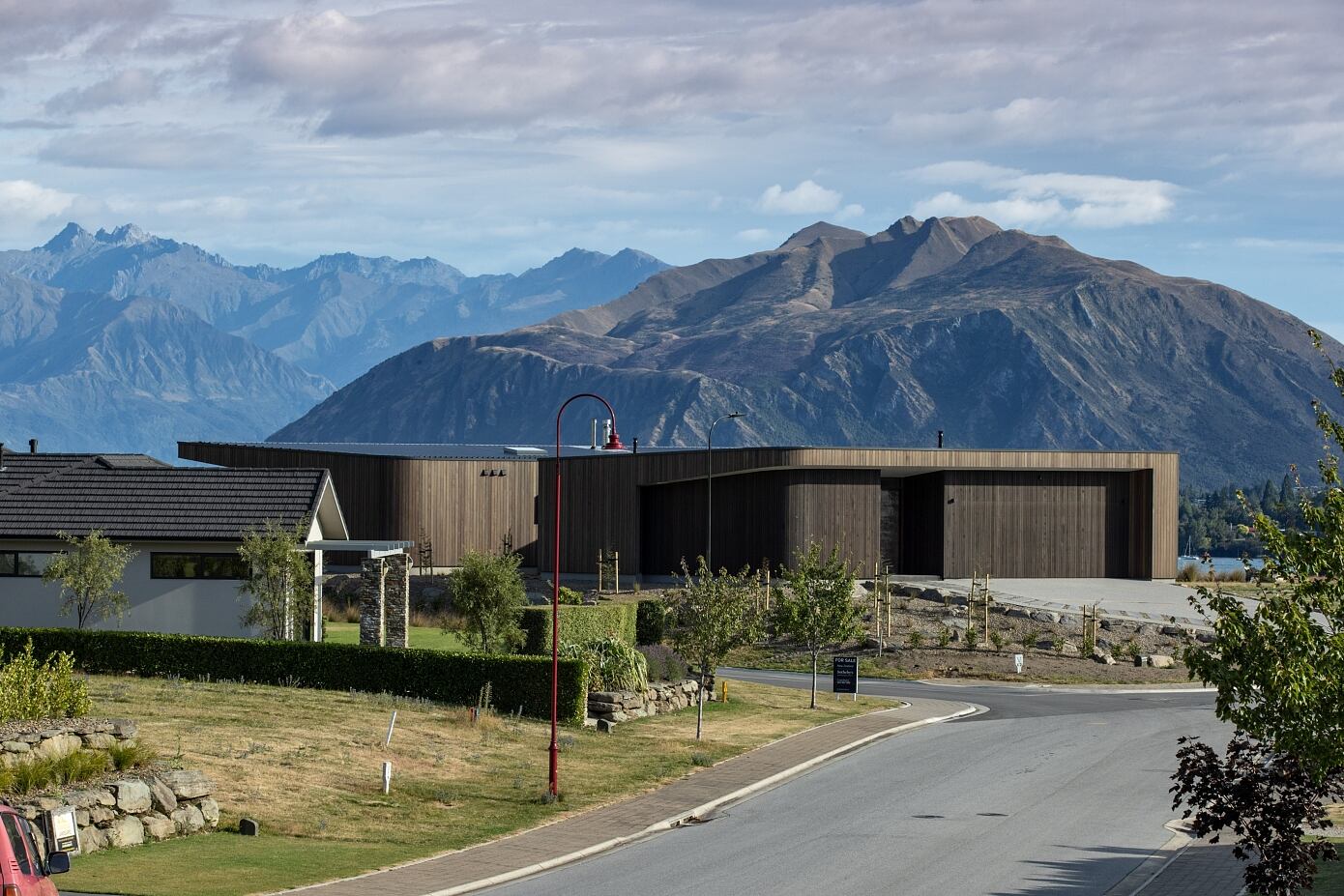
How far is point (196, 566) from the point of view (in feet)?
166

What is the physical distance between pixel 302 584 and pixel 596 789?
58.7ft

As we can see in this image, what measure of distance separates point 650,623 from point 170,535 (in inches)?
664

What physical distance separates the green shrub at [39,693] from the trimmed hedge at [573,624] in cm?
1972

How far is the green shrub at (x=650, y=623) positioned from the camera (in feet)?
185

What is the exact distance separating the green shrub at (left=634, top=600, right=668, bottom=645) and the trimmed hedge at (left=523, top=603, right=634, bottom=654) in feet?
16.0

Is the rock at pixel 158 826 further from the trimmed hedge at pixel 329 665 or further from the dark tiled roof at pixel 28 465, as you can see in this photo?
the dark tiled roof at pixel 28 465

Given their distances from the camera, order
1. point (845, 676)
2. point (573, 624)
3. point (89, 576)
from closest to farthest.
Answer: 1. point (89, 576)
2. point (573, 624)
3. point (845, 676)

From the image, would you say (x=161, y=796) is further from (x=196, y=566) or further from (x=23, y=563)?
(x=23, y=563)

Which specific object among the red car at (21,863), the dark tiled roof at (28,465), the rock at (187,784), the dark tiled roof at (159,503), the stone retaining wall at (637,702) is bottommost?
the stone retaining wall at (637,702)

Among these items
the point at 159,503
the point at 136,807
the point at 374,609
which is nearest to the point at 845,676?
the point at 374,609

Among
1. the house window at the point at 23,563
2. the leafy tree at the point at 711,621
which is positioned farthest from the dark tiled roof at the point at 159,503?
the leafy tree at the point at 711,621

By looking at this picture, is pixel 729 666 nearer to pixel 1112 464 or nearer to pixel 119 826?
pixel 1112 464

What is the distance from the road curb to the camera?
24.8 meters

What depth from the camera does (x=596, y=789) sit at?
1312 inches
